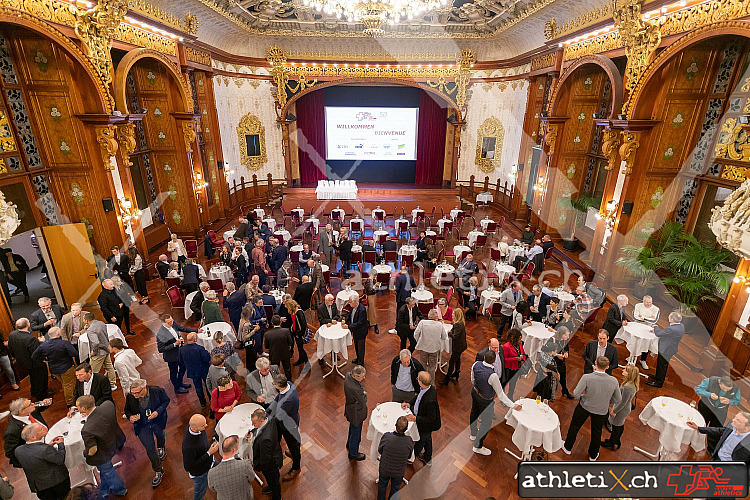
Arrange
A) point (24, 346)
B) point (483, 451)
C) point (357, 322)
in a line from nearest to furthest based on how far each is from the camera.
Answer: point (483, 451), point (24, 346), point (357, 322)

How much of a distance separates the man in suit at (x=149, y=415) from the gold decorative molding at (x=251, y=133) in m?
13.5

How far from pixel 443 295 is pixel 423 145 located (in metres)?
11.2

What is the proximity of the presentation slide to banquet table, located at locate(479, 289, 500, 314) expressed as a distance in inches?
441

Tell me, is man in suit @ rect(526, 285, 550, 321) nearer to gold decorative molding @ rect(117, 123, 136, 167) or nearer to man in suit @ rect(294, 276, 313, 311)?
man in suit @ rect(294, 276, 313, 311)

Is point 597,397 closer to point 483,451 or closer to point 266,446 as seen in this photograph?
point 483,451

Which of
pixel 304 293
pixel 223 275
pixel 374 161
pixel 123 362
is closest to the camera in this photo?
pixel 123 362

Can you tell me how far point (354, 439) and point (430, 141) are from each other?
1572 cm

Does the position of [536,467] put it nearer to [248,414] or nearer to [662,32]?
[248,414]

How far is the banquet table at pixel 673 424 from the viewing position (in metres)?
4.38

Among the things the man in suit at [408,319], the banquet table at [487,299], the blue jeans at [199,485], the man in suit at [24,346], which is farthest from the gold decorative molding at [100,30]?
the banquet table at [487,299]

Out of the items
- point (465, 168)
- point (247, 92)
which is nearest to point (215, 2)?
point (247, 92)

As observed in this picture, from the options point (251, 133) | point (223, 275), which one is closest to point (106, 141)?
A: point (223, 275)

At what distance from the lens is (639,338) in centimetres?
608

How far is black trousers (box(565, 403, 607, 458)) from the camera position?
14.9 ft
